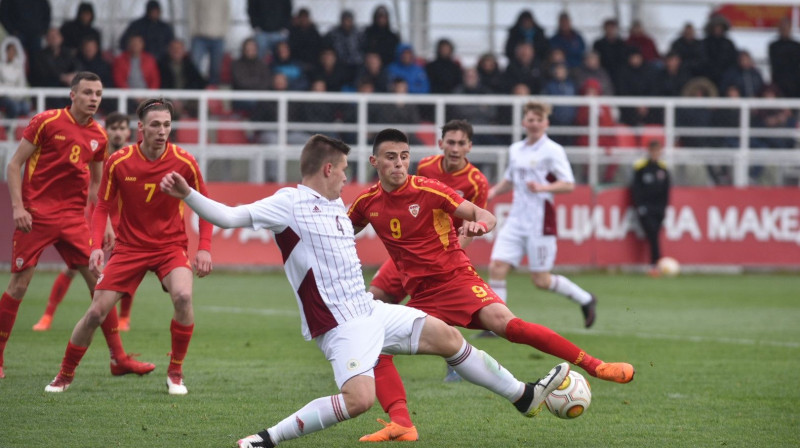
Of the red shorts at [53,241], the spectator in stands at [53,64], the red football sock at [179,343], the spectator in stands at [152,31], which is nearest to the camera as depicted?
the red football sock at [179,343]

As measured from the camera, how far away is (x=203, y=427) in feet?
21.7

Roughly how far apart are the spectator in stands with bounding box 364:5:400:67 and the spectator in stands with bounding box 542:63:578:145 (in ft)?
9.73

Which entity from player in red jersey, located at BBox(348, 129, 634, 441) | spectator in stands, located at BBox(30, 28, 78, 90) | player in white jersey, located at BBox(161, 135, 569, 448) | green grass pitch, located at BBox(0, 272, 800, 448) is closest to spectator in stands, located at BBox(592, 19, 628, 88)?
green grass pitch, located at BBox(0, 272, 800, 448)

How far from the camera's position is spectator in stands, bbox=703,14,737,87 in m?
21.9

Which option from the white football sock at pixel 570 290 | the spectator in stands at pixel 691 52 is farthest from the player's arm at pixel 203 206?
the spectator in stands at pixel 691 52

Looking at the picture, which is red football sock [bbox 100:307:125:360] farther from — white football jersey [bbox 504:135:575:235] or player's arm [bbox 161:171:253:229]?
white football jersey [bbox 504:135:575:235]

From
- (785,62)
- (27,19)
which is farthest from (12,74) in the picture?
(785,62)

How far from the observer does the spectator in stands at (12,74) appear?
18.1 meters

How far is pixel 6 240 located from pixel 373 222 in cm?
1209

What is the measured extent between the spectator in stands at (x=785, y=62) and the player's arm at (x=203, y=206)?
18896 millimetres

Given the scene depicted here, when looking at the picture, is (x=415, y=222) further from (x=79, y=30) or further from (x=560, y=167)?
(x=79, y=30)

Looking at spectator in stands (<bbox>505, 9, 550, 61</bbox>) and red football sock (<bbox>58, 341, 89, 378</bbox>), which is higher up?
spectator in stands (<bbox>505, 9, 550, 61</bbox>)

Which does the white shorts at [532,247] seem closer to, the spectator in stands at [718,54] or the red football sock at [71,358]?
the red football sock at [71,358]

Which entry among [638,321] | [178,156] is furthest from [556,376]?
[638,321]
